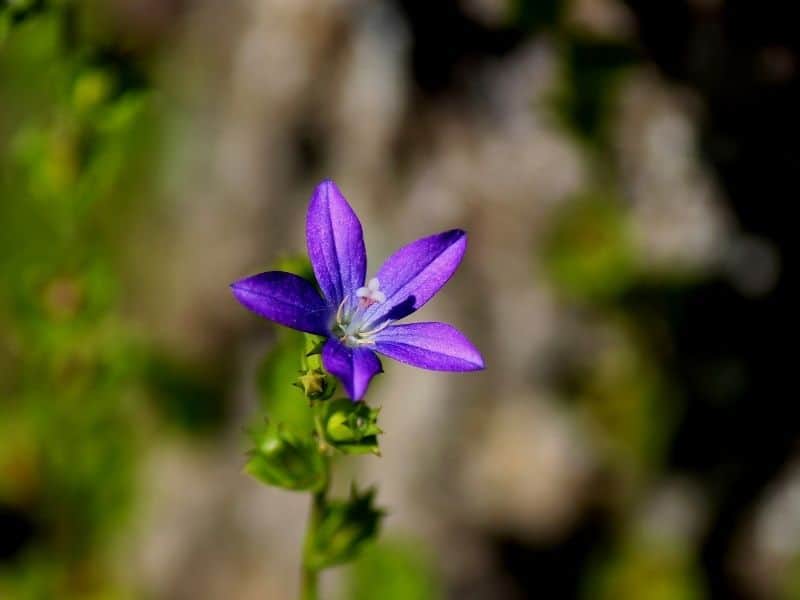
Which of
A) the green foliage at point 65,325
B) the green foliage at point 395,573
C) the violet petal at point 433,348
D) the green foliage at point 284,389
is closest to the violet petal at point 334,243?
the violet petal at point 433,348

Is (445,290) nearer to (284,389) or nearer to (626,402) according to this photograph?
(626,402)

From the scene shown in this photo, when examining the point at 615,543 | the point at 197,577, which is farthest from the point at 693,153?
the point at 197,577

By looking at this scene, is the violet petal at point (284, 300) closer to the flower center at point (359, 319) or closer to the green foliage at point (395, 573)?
the flower center at point (359, 319)

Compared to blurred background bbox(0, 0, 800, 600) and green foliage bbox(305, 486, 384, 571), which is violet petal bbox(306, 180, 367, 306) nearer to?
green foliage bbox(305, 486, 384, 571)

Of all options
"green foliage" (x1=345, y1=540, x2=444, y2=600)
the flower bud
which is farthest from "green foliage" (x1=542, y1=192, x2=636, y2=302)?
the flower bud

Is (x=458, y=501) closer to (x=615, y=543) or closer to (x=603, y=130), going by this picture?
(x=615, y=543)

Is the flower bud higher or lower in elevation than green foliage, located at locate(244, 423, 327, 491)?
higher
